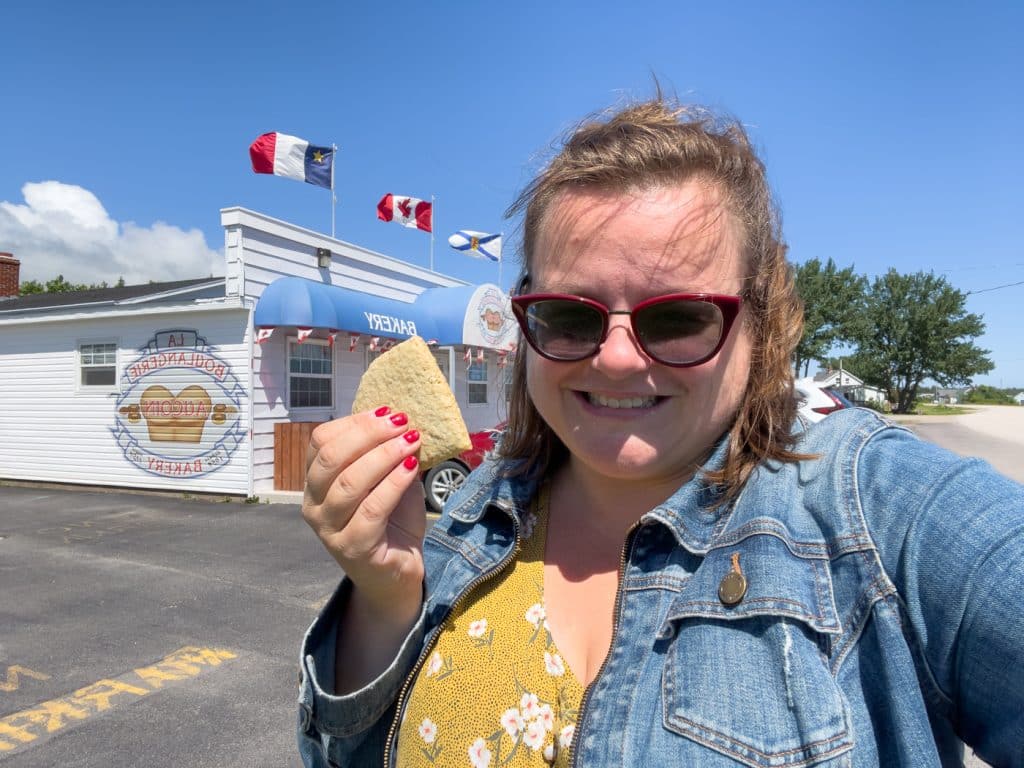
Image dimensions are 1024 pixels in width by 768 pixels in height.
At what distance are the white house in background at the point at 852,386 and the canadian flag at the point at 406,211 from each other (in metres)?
23.4

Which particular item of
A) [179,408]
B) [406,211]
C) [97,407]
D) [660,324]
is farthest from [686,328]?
[406,211]

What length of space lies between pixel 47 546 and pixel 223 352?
4.04 m

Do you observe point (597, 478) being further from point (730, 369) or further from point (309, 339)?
point (309, 339)

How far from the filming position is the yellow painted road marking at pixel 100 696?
146 inches

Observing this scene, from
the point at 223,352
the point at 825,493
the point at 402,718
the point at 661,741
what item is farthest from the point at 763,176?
the point at 223,352

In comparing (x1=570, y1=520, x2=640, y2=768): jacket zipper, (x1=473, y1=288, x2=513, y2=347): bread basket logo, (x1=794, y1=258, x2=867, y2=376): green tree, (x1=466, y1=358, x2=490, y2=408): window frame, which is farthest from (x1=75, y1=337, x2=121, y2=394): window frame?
(x1=794, y1=258, x2=867, y2=376): green tree

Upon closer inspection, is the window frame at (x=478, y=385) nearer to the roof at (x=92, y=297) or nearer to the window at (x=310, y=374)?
the window at (x=310, y=374)

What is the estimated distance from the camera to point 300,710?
4.78ft

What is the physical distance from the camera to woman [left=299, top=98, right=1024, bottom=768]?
3.18 feet

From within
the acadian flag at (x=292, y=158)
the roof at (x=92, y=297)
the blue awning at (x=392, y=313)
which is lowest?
the blue awning at (x=392, y=313)

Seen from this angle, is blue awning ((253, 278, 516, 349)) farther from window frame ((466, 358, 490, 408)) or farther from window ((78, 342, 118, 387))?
window ((78, 342, 118, 387))

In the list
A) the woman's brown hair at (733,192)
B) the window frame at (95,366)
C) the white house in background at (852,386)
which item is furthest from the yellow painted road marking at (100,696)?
Result: the white house in background at (852,386)

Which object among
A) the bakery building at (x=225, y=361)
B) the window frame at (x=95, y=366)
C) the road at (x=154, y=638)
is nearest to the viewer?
the road at (x=154, y=638)

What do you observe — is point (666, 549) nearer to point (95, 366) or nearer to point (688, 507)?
point (688, 507)
